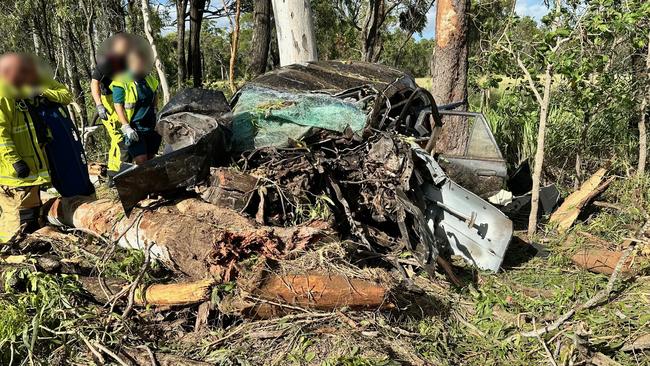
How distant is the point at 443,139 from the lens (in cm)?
642

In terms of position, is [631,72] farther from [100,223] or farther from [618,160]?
[100,223]

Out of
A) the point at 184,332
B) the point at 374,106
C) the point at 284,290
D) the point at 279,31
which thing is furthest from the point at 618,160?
the point at 184,332

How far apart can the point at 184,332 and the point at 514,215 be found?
3842 mm

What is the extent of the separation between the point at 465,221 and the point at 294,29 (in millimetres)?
3439

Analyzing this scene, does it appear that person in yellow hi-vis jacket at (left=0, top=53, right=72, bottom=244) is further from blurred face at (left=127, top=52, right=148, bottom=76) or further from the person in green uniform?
blurred face at (left=127, top=52, right=148, bottom=76)

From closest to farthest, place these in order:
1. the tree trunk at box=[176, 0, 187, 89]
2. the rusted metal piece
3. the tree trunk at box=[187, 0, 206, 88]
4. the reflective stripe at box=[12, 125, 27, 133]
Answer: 1. the rusted metal piece
2. the reflective stripe at box=[12, 125, 27, 133]
3. the tree trunk at box=[187, 0, 206, 88]
4. the tree trunk at box=[176, 0, 187, 89]

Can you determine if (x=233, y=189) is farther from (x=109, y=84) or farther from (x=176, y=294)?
(x=109, y=84)

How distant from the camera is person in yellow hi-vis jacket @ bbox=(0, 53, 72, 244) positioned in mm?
4039

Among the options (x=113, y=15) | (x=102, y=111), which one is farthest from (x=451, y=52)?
(x=113, y=15)

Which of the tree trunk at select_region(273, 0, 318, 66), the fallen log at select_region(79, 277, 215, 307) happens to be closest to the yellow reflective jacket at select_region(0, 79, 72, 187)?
the fallen log at select_region(79, 277, 215, 307)

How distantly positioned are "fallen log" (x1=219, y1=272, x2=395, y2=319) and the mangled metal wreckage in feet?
2.23

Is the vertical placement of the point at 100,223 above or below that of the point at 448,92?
below

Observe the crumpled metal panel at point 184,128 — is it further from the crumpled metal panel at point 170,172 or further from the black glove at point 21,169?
Answer: the black glove at point 21,169

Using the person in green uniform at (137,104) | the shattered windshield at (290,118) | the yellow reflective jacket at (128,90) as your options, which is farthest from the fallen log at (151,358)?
the yellow reflective jacket at (128,90)
